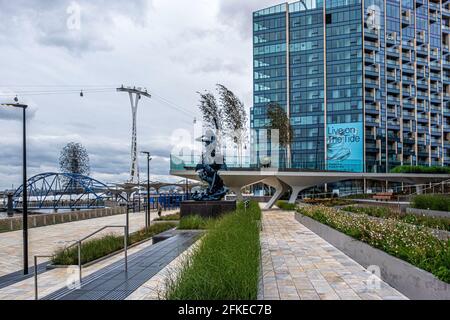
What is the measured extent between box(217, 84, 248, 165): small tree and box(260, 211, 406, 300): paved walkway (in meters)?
38.2

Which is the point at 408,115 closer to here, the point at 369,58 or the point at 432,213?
the point at 369,58

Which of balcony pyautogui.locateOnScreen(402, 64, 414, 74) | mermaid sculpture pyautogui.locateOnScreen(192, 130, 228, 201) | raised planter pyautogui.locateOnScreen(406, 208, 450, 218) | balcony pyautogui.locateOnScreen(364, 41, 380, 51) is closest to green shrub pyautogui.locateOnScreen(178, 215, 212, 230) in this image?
mermaid sculpture pyautogui.locateOnScreen(192, 130, 228, 201)

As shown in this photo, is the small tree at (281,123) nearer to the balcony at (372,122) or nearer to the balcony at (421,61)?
the balcony at (372,122)

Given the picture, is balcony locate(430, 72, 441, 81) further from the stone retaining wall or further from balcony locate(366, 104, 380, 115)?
the stone retaining wall

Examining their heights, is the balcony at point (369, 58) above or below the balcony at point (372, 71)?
above

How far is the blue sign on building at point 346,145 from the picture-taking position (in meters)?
64.4

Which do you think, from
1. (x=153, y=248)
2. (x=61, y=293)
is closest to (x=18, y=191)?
(x=153, y=248)

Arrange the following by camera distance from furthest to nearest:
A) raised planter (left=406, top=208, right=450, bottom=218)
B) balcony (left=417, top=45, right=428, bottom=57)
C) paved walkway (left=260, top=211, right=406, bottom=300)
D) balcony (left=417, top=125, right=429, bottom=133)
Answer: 1. balcony (left=417, top=45, right=428, bottom=57)
2. balcony (left=417, top=125, right=429, bottom=133)
3. raised planter (left=406, top=208, right=450, bottom=218)
4. paved walkway (left=260, top=211, right=406, bottom=300)

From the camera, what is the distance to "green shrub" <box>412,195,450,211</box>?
17.0 meters

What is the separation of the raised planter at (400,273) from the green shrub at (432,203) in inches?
335

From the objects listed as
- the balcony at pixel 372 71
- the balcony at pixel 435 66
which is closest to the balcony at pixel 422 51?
the balcony at pixel 435 66

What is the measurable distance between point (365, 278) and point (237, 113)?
43583 millimetres

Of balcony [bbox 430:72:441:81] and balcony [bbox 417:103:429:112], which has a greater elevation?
balcony [bbox 430:72:441:81]
